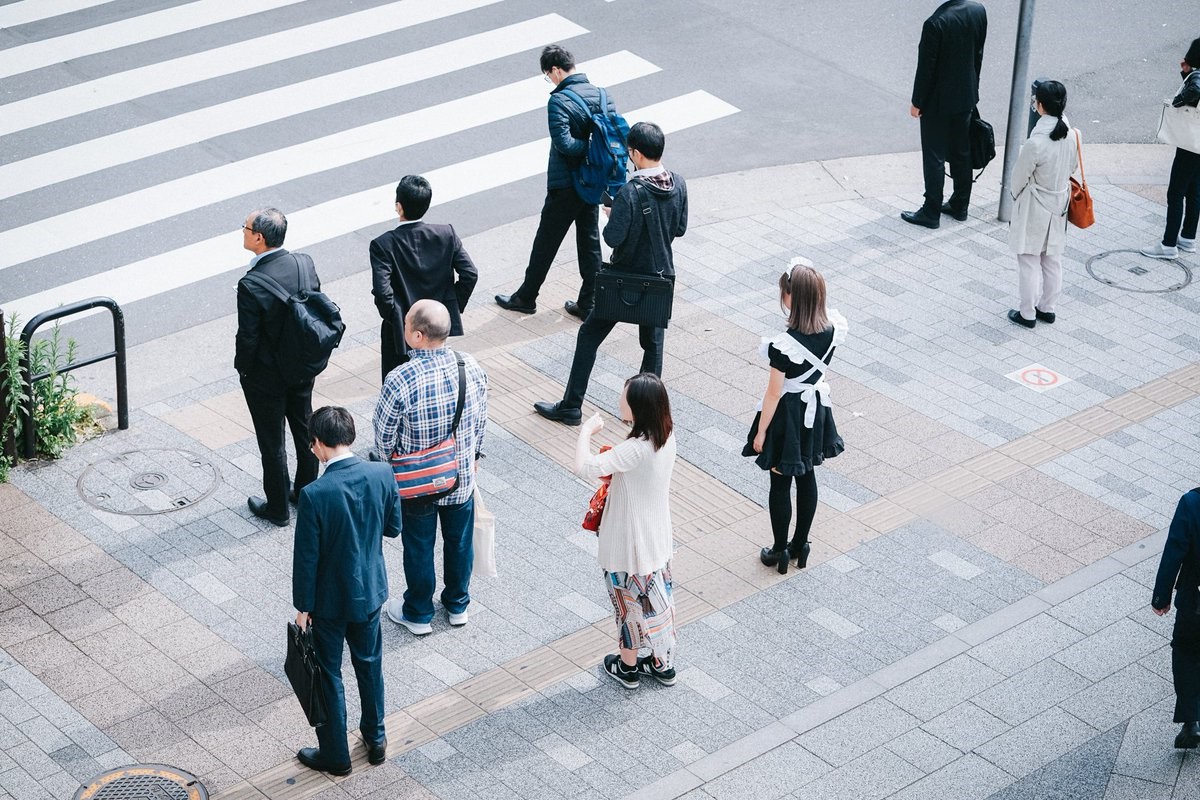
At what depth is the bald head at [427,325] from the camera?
777 centimetres

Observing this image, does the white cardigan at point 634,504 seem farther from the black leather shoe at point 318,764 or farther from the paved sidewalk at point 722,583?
the black leather shoe at point 318,764

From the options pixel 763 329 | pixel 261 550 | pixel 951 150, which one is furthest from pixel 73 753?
pixel 951 150

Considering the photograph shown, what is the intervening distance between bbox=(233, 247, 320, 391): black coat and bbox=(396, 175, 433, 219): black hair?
2.54 ft

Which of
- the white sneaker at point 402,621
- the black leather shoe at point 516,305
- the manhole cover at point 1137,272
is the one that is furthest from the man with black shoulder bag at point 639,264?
the manhole cover at point 1137,272

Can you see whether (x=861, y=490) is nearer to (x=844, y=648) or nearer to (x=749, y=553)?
(x=749, y=553)

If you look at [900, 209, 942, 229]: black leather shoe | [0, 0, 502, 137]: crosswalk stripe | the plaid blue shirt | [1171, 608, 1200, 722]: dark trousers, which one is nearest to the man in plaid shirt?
the plaid blue shirt

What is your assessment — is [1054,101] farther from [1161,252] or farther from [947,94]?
[1161,252]

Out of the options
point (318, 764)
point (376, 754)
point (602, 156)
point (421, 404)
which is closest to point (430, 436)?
point (421, 404)

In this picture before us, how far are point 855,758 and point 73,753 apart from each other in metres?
3.84

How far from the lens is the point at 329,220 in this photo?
44.1ft

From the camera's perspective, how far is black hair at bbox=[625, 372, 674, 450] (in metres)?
7.45

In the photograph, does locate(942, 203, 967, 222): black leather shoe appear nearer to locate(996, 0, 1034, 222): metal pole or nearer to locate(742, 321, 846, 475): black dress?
locate(996, 0, 1034, 222): metal pole

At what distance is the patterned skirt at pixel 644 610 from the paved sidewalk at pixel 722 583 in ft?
0.97

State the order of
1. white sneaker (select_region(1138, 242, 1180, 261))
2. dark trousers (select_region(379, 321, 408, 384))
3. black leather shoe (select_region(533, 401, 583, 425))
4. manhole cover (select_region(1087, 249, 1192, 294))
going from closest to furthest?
dark trousers (select_region(379, 321, 408, 384))
black leather shoe (select_region(533, 401, 583, 425))
manhole cover (select_region(1087, 249, 1192, 294))
white sneaker (select_region(1138, 242, 1180, 261))
